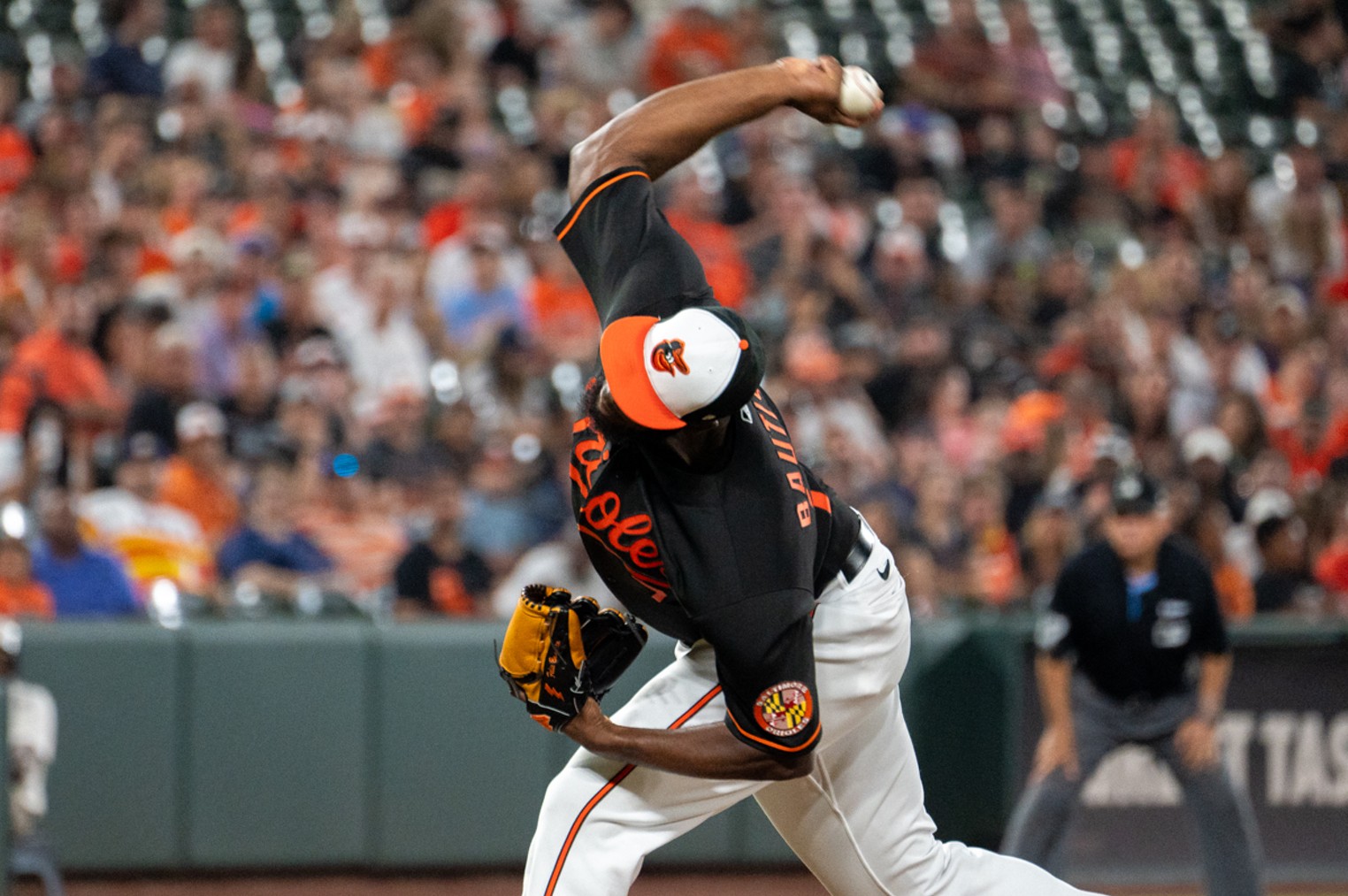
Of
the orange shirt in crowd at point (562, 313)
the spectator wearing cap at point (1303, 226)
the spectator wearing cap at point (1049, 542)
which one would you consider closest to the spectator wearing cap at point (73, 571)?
the orange shirt in crowd at point (562, 313)

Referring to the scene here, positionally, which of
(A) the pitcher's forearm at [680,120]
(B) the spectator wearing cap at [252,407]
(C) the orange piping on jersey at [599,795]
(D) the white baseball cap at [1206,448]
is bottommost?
(D) the white baseball cap at [1206,448]

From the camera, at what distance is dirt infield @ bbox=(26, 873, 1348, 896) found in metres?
6.43

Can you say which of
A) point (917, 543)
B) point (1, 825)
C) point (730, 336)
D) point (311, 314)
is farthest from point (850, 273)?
point (730, 336)

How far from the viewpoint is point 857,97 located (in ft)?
11.0

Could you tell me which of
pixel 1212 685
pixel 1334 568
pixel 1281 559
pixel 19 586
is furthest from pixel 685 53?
pixel 1212 685

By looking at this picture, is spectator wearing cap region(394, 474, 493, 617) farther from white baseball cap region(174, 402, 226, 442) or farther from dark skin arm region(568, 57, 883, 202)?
dark skin arm region(568, 57, 883, 202)

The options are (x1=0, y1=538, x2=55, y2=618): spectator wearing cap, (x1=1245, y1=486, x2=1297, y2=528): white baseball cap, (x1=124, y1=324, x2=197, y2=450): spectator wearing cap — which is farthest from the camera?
(x1=1245, y1=486, x2=1297, y2=528): white baseball cap

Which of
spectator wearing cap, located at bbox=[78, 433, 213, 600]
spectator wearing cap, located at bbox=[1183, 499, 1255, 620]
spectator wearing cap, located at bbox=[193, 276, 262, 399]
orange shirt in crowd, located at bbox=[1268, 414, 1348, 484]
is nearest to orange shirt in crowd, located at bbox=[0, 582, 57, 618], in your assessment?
spectator wearing cap, located at bbox=[78, 433, 213, 600]

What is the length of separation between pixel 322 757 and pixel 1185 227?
277 inches

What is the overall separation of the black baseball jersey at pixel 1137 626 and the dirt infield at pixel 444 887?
1404mm

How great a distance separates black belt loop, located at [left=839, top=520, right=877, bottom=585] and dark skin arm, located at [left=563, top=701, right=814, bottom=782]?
0.39 metres

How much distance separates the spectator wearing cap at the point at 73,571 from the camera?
21.7 feet

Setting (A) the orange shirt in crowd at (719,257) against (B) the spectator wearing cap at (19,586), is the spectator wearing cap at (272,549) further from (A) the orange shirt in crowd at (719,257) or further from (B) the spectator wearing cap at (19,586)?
(A) the orange shirt in crowd at (719,257)

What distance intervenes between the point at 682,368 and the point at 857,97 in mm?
877
